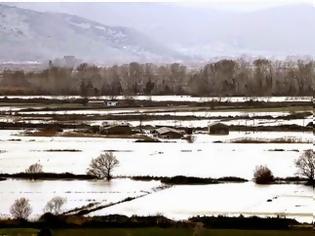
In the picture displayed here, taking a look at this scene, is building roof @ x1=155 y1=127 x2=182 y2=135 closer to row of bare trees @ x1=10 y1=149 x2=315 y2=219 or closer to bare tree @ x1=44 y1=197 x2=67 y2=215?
row of bare trees @ x1=10 y1=149 x2=315 y2=219

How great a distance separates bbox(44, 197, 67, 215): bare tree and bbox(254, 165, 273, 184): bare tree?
10.9ft

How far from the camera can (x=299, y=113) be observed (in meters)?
22.9

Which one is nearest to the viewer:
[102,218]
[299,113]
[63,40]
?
[102,218]

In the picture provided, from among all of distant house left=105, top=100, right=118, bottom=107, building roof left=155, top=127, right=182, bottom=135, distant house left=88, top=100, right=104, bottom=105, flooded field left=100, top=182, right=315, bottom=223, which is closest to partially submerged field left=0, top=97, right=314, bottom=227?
flooded field left=100, top=182, right=315, bottom=223

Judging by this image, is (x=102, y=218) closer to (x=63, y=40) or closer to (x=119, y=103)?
(x=119, y=103)

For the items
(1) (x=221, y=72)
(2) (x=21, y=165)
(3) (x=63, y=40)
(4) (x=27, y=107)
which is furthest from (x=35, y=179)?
(3) (x=63, y=40)

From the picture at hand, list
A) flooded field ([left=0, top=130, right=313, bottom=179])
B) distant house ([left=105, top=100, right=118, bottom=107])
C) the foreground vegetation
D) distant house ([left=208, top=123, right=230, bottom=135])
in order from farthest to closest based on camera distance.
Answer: distant house ([left=105, top=100, right=118, bottom=107]) → distant house ([left=208, top=123, right=230, bottom=135]) → flooded field ([left=0, top=130, right=313, bottom=179]) → the foreground vegetation

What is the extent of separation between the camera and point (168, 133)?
1841cm

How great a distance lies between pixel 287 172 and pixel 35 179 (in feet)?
13.5

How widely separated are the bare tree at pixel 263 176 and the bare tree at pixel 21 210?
3931 mm

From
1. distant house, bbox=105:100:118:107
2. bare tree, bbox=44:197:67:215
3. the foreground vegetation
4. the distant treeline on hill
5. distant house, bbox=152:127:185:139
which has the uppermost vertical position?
the distant treeline on hill

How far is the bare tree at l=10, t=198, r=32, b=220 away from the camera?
872 centimetres

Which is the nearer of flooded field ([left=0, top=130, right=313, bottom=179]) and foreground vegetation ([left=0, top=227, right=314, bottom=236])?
foreground vegetation ([left=0, top=227, right=314, bottom=236])

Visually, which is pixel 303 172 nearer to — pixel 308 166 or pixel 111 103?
pixel 308 166
